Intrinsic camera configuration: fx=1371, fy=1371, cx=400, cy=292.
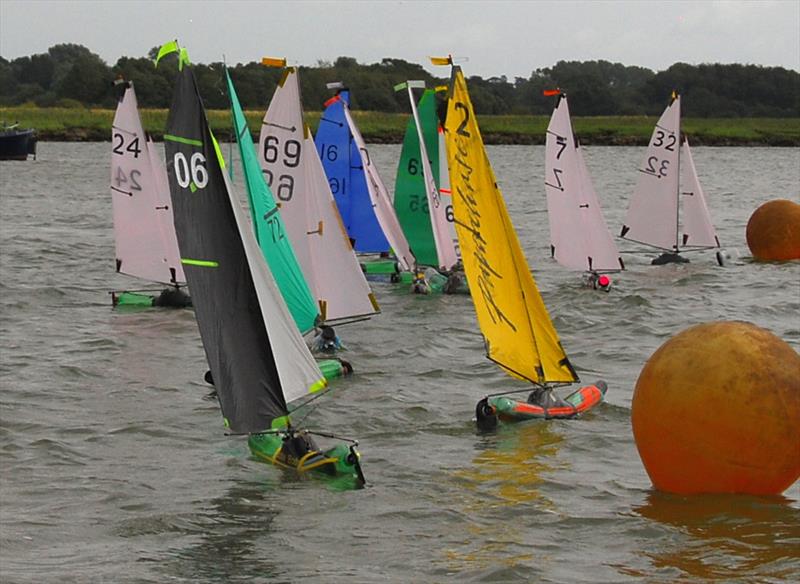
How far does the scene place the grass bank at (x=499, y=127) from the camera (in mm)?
99375

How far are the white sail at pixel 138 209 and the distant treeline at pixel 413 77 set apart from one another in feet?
230

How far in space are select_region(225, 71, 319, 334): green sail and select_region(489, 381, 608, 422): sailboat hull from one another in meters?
3.04

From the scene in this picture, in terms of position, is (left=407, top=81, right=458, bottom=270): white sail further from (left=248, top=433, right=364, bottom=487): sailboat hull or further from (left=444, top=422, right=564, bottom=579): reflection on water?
(left=248, top=433, right=364, bottom=487): sailboat hull

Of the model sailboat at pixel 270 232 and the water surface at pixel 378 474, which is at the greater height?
the model sailboat at pixel 270 232

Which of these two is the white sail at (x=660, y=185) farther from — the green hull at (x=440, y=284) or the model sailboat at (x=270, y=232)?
the model sailboat at (x=270, y=232)

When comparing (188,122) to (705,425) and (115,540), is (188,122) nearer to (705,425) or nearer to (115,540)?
(115,540)

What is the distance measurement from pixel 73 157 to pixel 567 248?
194ft

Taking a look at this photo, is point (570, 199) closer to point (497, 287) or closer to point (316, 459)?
point (497, 287)

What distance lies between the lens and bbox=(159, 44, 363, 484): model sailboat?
12.1 meters

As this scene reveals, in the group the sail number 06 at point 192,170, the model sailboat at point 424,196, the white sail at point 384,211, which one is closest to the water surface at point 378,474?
the white sail at point 384,211

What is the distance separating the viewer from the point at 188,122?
12.0 m

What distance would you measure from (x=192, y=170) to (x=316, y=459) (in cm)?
285

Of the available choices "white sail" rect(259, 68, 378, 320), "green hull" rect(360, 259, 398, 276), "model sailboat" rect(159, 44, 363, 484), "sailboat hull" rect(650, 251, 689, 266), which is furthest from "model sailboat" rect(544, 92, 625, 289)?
"model sailboat" rect(159, 44, 363, 484)

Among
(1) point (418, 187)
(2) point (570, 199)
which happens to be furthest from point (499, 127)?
(2) point (570, 199)
